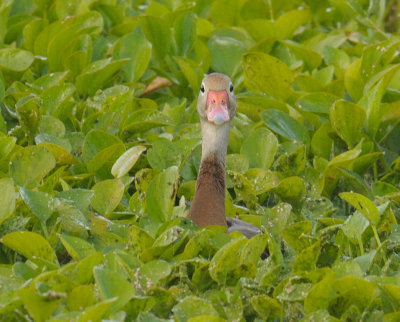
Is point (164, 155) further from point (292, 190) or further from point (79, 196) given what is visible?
point (79, 196)

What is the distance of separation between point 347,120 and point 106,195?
5.37 ft

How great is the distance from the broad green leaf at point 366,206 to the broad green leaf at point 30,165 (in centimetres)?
141

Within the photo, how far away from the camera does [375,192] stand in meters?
5.78

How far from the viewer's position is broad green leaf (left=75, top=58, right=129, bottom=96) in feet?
20.4

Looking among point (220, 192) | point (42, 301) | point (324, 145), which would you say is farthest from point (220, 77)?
point (42, 301)

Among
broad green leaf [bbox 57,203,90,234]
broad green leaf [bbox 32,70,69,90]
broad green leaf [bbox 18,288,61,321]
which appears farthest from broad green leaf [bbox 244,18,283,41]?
broad green leaf [bbox 18,288,61,321]

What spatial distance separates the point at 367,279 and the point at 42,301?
1.34 m

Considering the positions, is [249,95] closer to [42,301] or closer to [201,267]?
[201,267]

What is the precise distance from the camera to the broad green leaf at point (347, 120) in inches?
228

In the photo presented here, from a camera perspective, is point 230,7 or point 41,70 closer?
point 41,70

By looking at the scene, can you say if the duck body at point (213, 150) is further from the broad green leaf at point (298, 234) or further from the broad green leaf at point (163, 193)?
the broad green leaf at point (298, 234)

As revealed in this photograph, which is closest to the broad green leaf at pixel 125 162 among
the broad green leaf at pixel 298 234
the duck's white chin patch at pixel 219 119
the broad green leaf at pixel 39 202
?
the duck's white chin patch at pixel 219 119

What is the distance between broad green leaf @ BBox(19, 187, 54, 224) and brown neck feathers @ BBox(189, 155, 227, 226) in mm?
916

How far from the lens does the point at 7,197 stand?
4.43 m
